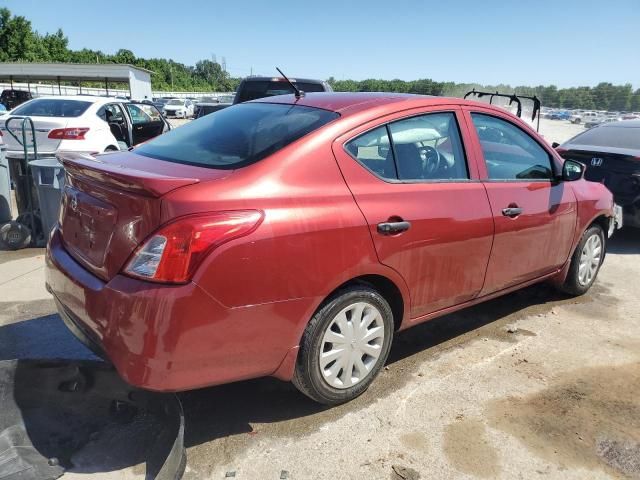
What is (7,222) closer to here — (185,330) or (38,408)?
(38,408)

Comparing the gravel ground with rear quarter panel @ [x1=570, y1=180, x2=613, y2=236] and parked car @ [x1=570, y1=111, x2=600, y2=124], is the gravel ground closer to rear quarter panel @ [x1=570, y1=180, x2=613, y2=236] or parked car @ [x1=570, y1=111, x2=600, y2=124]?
rear quarter panel @ [x1=570, y1=180, x2=613, y2=236]

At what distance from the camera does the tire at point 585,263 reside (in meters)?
4.61

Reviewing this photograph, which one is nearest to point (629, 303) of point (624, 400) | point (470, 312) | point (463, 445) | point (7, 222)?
point (470, 312)

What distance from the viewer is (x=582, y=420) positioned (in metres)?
3.01

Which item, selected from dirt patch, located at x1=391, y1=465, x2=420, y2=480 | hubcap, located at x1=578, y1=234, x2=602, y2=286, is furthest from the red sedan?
hubcap, located at x1=578, y1=234, x2=602, y2=286

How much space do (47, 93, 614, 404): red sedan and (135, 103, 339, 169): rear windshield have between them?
0.05 ft

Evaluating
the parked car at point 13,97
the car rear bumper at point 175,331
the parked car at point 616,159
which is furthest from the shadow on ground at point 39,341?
the parked car at point 13,97

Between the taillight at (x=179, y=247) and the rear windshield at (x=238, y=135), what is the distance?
18.3 inches

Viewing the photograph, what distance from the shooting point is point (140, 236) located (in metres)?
2.33

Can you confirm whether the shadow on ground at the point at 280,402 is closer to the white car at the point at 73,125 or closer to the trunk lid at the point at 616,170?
the trunk lid at the point at 616,170

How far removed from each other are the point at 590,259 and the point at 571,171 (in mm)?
998

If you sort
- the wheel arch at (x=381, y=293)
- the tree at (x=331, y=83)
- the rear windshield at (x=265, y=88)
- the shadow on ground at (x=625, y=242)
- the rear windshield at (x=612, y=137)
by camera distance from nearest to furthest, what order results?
the wheel arch at (x=381, y=293), the shadow on ground at (x=625, y=242), the rear windshield at (x=612, y=137), the rear windshield at (x=265, y=88), the tree at (x=331, y=83)

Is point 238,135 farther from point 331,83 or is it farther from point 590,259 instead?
point 331,83

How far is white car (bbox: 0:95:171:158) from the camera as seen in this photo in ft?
26.2
